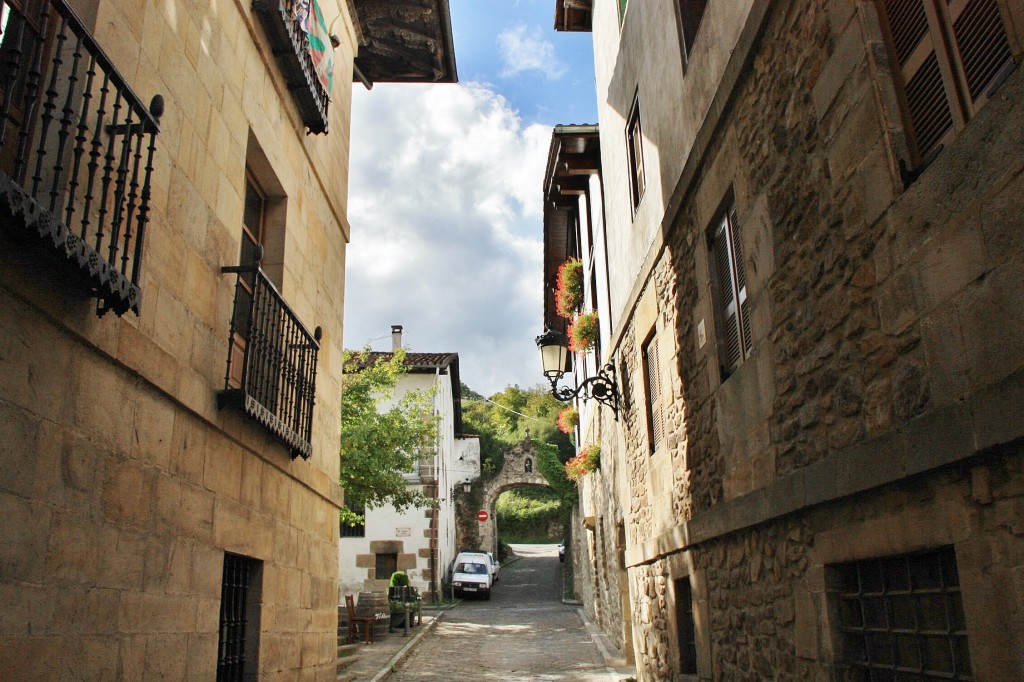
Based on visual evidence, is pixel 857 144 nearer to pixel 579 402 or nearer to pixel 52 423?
pixel 52 423

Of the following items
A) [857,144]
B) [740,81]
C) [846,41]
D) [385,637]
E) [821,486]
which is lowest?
[385,637]

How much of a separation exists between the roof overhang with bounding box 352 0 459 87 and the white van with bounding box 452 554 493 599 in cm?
1810

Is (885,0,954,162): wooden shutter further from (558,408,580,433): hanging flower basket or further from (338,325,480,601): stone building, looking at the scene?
(338,325,480,601): stone building

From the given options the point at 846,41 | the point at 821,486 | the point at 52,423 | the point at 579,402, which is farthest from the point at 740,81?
the point at 579,402

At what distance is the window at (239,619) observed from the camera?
5070 millimetres

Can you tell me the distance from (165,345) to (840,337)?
3334mm

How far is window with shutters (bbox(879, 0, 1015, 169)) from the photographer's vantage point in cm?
299

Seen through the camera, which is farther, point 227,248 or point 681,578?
point 681,578

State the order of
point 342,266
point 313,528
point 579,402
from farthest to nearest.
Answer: point 579,402 → point 342,266 → point 313,528

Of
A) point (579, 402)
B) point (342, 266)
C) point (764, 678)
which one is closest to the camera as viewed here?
point (764, 678)

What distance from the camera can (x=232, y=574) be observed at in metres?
5.22

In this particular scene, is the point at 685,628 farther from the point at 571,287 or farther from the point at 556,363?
the point at 571,287

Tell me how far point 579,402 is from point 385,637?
24.9 ft

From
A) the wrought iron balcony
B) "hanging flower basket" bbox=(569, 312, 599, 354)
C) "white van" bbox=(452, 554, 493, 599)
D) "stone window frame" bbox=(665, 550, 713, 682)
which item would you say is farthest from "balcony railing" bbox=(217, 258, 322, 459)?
"white van" bbox=(452, 554, 493, 599)
